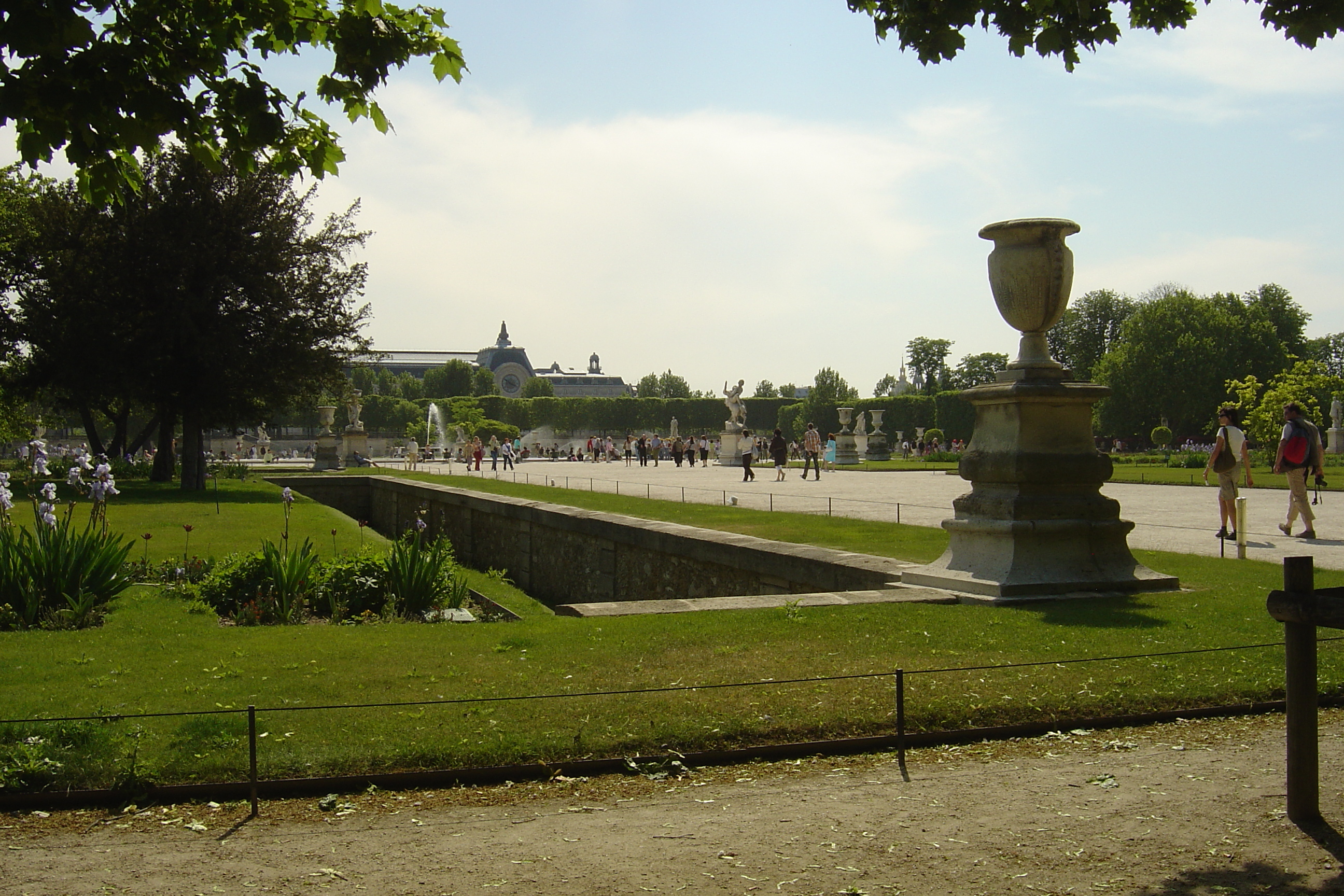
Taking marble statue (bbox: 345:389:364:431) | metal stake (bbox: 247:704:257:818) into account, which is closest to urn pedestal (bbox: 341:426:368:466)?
marble statue (bbox: 345:389:364:431)

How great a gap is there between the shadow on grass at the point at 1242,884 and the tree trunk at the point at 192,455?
2524 centimetres

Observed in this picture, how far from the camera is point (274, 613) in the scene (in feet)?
27.9

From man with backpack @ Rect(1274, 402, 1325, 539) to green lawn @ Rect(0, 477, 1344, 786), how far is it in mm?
4653

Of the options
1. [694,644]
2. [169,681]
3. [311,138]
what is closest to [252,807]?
[169,681]

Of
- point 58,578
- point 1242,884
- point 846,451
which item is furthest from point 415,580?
point 846,451

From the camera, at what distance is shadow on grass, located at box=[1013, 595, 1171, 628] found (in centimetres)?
671

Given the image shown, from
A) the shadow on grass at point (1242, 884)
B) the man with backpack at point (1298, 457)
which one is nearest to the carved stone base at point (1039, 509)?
the shadow on grass at point (1242, 884)

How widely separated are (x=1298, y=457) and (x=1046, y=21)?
8006 mm

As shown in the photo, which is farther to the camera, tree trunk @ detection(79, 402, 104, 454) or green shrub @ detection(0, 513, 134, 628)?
tree trunk @ detection(79, 402, 104, 454)

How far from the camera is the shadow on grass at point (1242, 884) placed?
321 cm

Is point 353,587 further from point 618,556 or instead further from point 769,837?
point 769,837

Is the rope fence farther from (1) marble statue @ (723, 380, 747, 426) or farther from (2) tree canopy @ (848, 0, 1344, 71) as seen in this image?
(1) marble statue @ (723, 380, 747, 426)

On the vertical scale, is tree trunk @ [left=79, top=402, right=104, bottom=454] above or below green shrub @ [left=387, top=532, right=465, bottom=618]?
above

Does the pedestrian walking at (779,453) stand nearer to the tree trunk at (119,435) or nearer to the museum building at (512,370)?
the tree trunk at (119,435)
